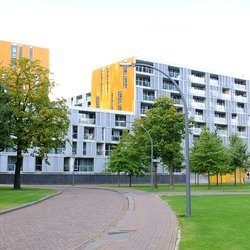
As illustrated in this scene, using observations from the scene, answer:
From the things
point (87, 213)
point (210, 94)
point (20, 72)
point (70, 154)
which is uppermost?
point (210, 94)

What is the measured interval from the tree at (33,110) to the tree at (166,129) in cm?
892

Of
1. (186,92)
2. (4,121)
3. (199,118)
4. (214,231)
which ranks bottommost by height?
(214,231)

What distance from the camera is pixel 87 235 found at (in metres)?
11.3

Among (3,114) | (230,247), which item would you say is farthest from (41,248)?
(3,114)

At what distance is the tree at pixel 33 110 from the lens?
38.0m

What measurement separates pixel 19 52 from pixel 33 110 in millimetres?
55613

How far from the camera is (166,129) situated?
4172cm

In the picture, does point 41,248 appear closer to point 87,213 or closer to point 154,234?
point 154,234

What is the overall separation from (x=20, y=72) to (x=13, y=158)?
88.7ft

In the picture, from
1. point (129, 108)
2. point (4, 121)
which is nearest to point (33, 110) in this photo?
point (4, 121)

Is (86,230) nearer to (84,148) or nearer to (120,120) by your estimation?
(84,148)

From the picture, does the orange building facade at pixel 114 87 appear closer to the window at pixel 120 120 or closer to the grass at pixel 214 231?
the window at pixel 120 120

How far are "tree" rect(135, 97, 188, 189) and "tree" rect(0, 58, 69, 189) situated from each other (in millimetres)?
8920

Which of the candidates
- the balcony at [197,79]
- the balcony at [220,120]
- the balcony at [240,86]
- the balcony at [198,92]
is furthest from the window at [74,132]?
the balcony at [240,86]
